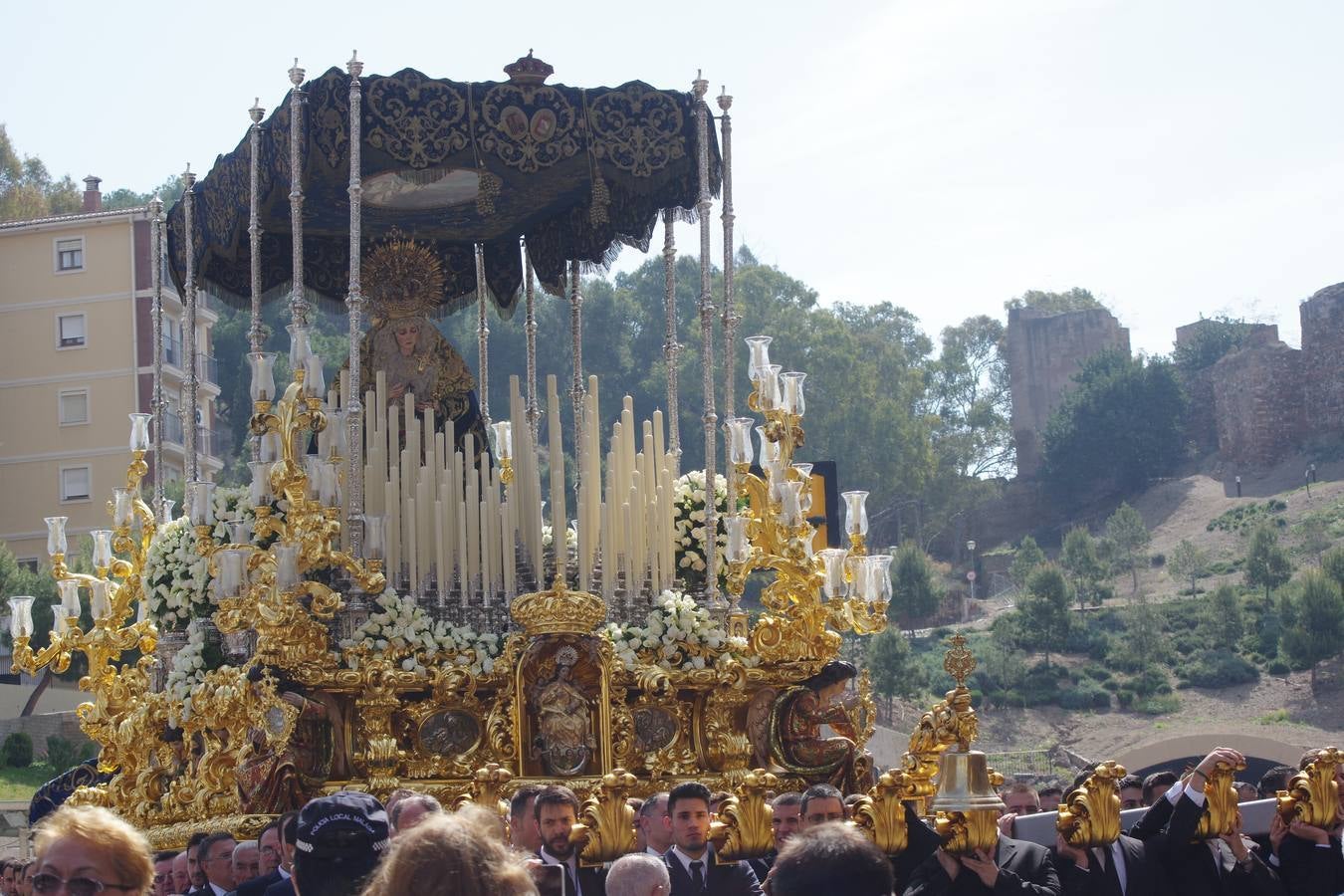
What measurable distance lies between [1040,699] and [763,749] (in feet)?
147

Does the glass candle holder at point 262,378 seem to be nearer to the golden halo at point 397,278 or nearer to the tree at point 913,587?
the golden halo at point 397,278

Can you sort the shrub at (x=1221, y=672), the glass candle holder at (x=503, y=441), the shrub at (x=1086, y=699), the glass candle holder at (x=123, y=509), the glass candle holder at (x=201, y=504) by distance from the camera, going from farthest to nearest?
the shrub at (x=1221, y=672)
the shrub at (x=1086, y=699)
the glass candle holder at (x=503, y=441)
the glass candle holder at (x=123, y=509)
the glass candle holder at (x=201, y=504)

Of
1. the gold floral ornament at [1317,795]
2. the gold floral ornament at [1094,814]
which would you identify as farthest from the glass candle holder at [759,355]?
the gold floral ornament at [1094,814]

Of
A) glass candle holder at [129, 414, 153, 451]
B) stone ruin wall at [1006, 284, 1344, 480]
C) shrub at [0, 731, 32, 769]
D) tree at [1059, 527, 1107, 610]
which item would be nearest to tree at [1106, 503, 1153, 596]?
tree at [1059, 527, 1107, 610]

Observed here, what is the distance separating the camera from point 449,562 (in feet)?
47.1

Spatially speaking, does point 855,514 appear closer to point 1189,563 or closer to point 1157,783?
point 1157,783

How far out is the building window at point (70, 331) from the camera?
163ft

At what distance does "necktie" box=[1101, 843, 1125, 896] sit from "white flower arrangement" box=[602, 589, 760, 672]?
5740 mm

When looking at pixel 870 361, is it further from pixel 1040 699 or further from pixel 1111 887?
pixel 1111 887

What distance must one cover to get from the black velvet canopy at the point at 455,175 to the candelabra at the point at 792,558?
1961 mm

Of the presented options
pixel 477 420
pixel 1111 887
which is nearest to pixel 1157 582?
pixel 477 420

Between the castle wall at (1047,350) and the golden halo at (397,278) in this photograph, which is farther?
the castle wall at (1047,350)

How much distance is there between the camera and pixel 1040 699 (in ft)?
188

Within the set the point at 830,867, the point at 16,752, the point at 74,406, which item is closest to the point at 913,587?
the point at 74,406
